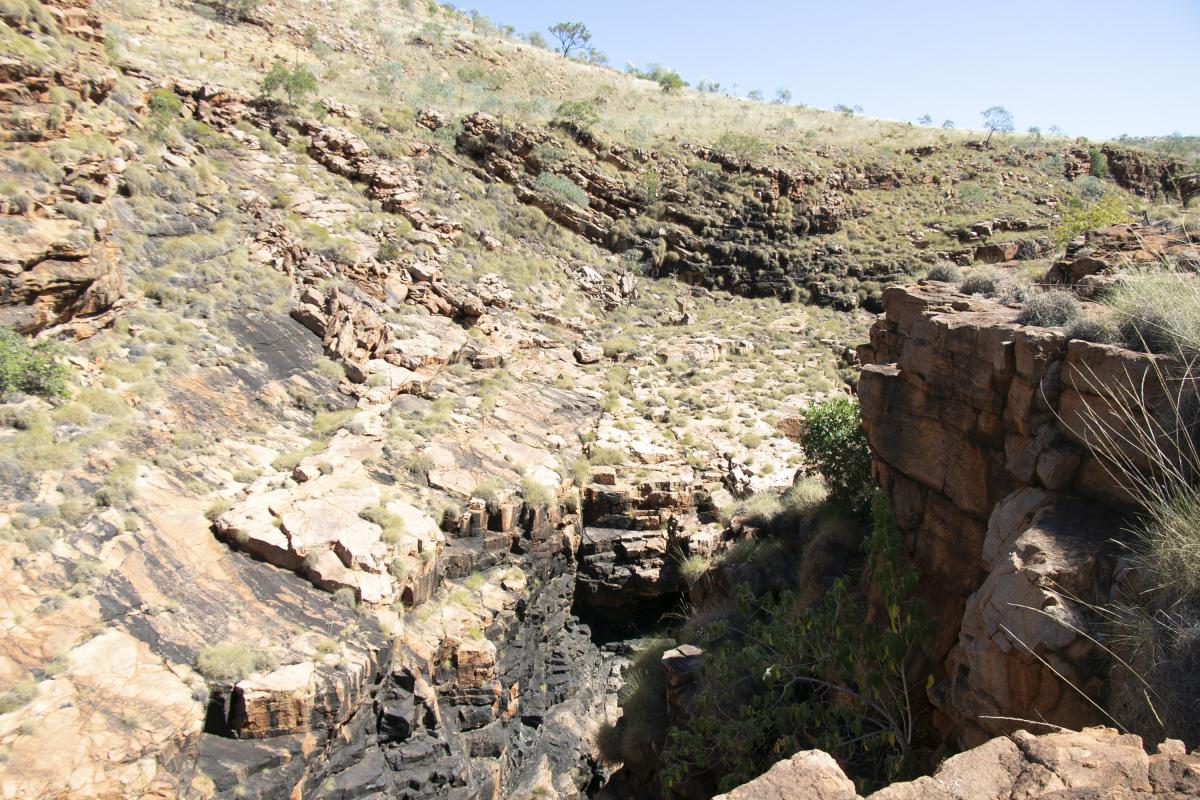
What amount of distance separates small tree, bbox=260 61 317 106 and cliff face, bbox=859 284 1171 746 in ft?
76.8

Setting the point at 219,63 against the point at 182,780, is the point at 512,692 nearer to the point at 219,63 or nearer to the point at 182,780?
the point at 182,780

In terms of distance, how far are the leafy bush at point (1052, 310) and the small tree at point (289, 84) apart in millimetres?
24859

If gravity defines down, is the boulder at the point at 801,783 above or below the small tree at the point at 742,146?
below

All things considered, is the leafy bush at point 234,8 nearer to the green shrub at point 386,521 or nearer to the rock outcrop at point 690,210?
the rock outcrop at point 690,210

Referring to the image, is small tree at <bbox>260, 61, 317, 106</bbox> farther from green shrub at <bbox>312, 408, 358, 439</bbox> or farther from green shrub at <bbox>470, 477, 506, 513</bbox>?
green shrub at <bbox>470, 477, 506, 513</bbox>

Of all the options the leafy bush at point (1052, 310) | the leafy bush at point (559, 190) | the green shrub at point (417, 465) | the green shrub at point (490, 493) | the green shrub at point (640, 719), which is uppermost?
the leafy bush at point (559, 190)

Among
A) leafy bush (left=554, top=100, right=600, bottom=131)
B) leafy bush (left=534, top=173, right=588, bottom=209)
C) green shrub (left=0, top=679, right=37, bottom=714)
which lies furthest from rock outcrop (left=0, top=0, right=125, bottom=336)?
leafy bush (left=554, top=100, right=600, bottom=131)

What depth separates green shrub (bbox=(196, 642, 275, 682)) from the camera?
825cm

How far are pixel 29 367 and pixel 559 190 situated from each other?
22375mm

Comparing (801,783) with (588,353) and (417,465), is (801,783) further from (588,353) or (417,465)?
(588,353)

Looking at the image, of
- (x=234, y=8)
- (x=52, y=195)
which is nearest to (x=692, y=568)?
(x=52, y=195)

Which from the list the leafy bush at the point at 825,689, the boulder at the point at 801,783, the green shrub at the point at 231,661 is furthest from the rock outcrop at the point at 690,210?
the boulder at the point at 801,783

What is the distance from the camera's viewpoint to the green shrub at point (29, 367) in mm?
9906

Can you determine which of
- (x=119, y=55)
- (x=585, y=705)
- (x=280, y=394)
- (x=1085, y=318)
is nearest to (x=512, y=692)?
(x=585, y=705)
